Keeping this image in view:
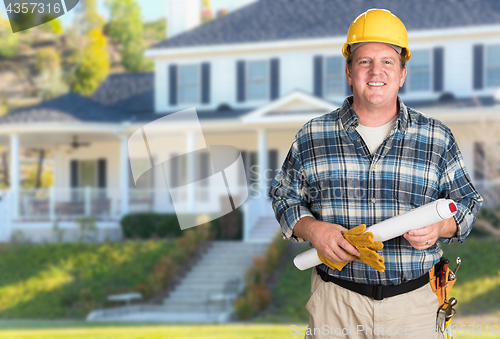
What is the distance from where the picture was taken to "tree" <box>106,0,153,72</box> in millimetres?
43159

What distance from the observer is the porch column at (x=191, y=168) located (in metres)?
15.1

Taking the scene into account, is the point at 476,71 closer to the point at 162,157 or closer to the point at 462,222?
the point at 162,157

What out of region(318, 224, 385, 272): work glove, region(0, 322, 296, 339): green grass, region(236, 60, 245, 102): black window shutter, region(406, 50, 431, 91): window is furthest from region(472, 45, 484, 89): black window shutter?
region(318, 224, 385, 272): work glove

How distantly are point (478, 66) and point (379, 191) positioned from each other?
13.7 metres

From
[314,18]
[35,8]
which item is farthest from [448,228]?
[314,18]

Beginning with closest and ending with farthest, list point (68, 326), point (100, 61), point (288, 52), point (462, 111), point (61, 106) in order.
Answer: point (68, 326) < point (462, 111) < point (288, 52) < point (61, 106) < point (100, 61)

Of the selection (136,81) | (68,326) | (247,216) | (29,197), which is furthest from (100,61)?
(68,326)

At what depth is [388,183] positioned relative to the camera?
6.73 feet

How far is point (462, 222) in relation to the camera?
6.50 ft

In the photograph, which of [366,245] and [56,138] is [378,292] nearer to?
[366,245]

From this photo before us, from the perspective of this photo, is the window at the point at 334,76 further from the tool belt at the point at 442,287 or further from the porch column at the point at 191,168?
the tool belt at the point at 442,287

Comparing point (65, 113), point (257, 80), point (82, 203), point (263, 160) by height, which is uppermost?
point (257, 80)

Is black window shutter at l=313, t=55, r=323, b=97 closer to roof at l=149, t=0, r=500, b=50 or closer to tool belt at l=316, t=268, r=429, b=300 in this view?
roof at l=149, t=0, r=500, b=50

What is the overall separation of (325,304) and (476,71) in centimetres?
1376
